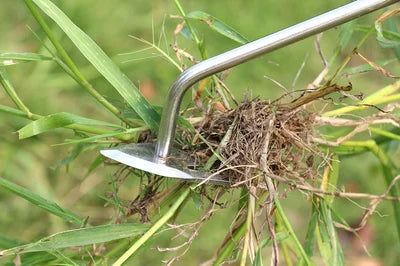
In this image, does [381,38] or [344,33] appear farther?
[344,33]

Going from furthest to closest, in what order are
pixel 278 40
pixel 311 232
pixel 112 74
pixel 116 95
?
1. pixel 116 95
2. pixel 311 232
3. pixel 112 74
4. pixel 278 40

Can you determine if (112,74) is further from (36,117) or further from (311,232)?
(311,232)

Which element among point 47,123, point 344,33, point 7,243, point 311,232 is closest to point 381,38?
point 344,33

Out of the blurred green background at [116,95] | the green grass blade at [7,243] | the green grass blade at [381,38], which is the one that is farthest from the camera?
the blurred green background at [116,95]

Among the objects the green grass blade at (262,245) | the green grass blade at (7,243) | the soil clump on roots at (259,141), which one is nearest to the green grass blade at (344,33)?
the soil clump on roots at (259,141)

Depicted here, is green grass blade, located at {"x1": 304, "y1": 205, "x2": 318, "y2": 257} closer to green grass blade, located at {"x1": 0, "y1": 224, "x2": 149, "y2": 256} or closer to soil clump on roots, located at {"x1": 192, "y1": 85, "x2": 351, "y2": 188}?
soil clump on roots, located at {"x1": 192, "y1": 85, "x2": 351, "y2": 188}

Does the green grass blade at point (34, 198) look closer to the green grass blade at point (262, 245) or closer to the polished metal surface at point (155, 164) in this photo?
the polished metal surface at point (155, 164)
